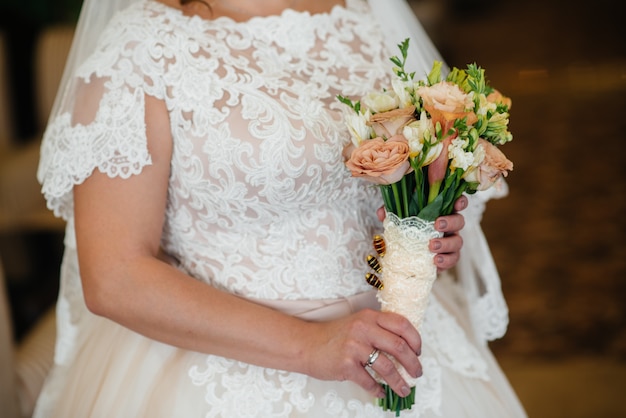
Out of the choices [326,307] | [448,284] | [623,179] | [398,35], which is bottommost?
[326,307]

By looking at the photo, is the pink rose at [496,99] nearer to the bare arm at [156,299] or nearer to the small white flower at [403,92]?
the small white flower at [403,92]

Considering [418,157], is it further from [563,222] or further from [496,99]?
[563,222]

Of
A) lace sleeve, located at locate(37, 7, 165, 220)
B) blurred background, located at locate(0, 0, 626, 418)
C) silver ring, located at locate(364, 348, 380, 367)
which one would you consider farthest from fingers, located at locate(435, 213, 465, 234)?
blurred background, located at locate(0, 0, 626, 418)

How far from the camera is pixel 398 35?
5.88ft

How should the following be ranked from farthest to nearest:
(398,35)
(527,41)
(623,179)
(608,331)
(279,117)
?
(527,41)
(623,179)
(608,331)
(398,35)
(279,117)

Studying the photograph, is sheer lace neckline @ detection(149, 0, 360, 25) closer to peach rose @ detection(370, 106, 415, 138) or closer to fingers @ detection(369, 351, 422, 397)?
peach rose @ detection(370, 106, 415, 138)

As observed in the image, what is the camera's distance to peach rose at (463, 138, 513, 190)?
1.29m

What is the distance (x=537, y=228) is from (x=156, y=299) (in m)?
3.64

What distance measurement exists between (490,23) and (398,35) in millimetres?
10126

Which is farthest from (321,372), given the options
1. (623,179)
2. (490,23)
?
(490,23)

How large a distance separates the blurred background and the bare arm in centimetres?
60

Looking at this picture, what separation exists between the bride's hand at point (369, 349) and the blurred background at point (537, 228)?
37.3 inches

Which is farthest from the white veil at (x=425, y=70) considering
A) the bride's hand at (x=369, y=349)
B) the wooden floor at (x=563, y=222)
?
the wooden floor at (x=563, y=222)

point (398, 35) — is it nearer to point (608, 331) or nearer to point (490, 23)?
point (608, 331)
